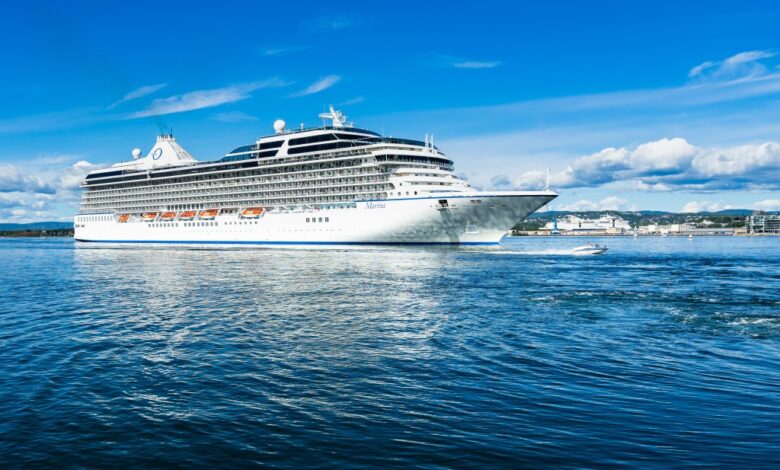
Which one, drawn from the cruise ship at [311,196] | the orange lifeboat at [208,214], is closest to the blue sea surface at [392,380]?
the cruise ship at [311,196]

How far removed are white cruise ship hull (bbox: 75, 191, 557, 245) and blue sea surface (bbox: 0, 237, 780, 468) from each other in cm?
4175

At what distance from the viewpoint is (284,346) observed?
20.7 meters

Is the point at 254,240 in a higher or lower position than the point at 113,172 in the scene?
lower

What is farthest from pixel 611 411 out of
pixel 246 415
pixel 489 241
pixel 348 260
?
pixel 489 241

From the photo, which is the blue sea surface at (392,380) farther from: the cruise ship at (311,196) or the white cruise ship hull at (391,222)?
the cruise ship at (311,196)

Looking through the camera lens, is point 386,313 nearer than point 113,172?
Yes

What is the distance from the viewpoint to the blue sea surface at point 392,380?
36.9 feet

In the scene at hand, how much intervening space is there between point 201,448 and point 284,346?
9307mm

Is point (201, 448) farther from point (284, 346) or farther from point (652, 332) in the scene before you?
point (652, 332)

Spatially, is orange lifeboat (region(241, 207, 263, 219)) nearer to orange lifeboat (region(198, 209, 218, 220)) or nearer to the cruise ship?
the cruise ship

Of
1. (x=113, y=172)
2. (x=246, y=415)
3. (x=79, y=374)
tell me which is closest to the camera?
(x=246, y=415)

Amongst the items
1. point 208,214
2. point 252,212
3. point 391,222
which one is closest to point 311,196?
point 252,212

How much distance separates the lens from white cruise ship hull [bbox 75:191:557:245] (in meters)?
76.1

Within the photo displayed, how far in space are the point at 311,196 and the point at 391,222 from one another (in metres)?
18.0
